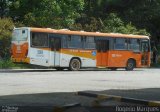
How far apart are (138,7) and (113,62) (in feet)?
60.6

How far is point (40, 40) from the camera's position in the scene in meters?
34.3

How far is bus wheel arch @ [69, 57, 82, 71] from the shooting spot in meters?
35.7

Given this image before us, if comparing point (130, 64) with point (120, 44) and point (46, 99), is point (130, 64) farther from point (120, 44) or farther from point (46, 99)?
point (46, 99)

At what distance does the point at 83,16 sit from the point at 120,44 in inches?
581

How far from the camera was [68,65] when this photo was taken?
35625 mm

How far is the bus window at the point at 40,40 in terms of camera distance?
34.0m

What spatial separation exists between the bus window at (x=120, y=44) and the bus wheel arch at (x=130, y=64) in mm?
1145

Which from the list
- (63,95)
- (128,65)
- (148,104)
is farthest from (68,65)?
(148,104)

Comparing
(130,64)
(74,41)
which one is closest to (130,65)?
(130,64)

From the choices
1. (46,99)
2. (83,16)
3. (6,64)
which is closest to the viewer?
(46,99)

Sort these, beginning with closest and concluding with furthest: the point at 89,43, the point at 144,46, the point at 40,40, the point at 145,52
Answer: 1. the point at 40,40
2. the point at 89,43
3. the point at 144,46
4. the point at 145,52

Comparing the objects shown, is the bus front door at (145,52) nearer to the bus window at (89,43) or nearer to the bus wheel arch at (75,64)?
the bus window at (89,43)

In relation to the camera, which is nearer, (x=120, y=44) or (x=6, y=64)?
(x=6, y=64)

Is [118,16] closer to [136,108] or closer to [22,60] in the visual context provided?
[22,60]
